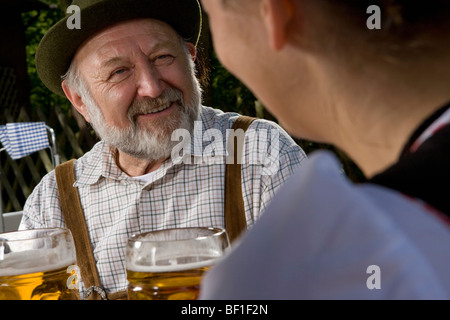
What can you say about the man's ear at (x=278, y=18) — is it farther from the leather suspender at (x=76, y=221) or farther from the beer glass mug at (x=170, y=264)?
the leather suspender at (x=76, y=221)

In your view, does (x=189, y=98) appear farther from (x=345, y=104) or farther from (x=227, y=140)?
(x=345, y=104)

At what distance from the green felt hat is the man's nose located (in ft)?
0.72

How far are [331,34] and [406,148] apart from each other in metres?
0.14

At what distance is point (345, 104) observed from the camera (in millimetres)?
599

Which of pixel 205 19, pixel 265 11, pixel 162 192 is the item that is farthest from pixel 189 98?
pixel 205 19

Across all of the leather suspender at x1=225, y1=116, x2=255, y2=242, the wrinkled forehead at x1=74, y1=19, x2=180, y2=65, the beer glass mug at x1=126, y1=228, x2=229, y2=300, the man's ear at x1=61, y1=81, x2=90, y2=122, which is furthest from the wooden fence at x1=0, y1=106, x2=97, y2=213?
the beer glass mug at x1=126, y1=228, x2=229, y2=300

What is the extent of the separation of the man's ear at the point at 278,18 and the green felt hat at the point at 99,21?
1.56 m

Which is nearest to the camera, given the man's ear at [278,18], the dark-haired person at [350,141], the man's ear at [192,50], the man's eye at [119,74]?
the dark-haired person at [350,141]

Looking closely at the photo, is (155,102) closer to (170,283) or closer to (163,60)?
(163,60)

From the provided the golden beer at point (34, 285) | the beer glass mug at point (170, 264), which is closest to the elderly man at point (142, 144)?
the golden beer at point (34, 285)

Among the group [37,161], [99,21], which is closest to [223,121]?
[99,21]

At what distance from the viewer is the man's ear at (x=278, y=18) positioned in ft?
1.90
